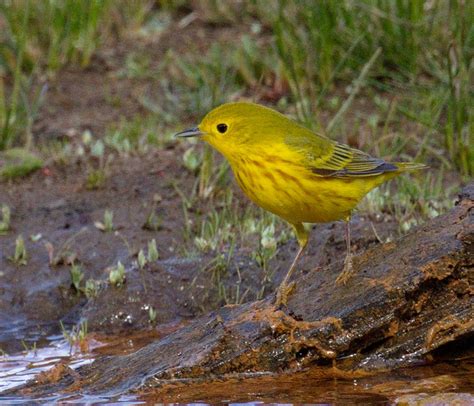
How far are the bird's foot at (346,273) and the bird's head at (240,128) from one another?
0.71 metres

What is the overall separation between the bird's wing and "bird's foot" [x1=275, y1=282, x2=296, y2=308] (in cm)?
62

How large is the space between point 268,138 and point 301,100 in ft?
9.69

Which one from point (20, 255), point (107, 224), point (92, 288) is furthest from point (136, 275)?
point (20, 255)

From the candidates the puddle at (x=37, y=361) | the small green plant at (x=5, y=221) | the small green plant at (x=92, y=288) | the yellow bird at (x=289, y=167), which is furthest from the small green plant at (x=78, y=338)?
the small green plant at (x=5, y=221)

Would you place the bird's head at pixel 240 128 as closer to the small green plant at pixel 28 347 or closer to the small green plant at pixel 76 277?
Result: the small green plant at pixel 28 347

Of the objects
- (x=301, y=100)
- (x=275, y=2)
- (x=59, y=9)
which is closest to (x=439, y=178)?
(x=301, y=100)

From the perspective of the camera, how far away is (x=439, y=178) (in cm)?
781

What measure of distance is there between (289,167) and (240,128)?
387 millimetres

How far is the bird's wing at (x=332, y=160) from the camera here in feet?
18.2

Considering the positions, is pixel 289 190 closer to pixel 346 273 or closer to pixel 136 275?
pixel 346 273

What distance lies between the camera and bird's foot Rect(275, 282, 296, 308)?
551 centimetres

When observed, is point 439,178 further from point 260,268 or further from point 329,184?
point 329,184

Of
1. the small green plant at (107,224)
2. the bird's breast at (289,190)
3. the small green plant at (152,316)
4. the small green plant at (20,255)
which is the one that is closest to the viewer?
the bird's breast at (289,190)

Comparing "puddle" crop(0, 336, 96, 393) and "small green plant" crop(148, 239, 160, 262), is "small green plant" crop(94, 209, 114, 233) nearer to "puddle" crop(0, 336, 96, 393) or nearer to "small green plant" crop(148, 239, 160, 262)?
"small green plant" crop(148, 239, 160, 262)
